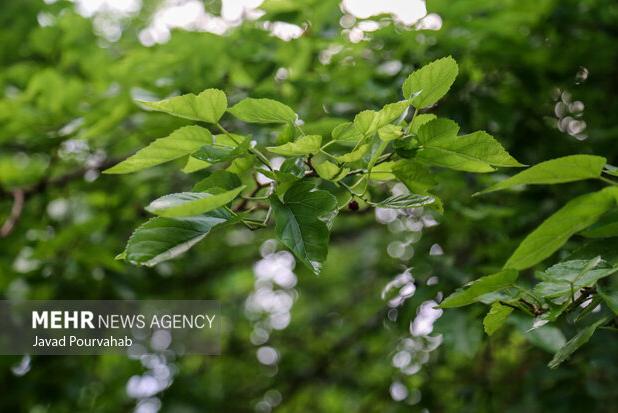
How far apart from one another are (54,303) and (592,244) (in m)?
1.78

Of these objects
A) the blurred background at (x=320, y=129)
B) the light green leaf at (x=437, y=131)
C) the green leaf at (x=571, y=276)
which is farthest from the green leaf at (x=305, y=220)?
the blurred background at (x=320, y=129)

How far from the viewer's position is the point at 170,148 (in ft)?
2.45

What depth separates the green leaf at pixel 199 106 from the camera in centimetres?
73

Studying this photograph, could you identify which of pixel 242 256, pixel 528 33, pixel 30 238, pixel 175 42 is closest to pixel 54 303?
pixel 30 238

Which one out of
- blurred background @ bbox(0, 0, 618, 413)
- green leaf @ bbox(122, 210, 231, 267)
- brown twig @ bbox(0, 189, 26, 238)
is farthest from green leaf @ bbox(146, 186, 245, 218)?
brown twig @ bbox(0, 189, 26, 238)

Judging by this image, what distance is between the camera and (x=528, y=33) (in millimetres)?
1949

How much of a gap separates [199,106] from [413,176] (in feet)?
0.88

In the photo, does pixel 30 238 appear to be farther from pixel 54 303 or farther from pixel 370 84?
pixel 370 84

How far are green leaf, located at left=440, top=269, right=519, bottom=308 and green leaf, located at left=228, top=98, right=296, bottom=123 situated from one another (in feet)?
0.93

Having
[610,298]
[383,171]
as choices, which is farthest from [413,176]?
[610,298]

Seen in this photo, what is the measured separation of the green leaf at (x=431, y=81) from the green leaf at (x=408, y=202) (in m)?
0.11

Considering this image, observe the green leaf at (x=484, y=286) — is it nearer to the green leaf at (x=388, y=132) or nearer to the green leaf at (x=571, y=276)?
the green leaf at (x=571, y=276)

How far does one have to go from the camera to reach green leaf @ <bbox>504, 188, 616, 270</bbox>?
2.19ft

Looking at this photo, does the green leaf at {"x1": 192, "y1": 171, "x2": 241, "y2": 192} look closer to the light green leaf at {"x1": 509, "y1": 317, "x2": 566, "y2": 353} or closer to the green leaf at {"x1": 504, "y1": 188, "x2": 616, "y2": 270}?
the green leaf at {"x1": 504, "y1": 188, "x2": 616, "y2": 270}
